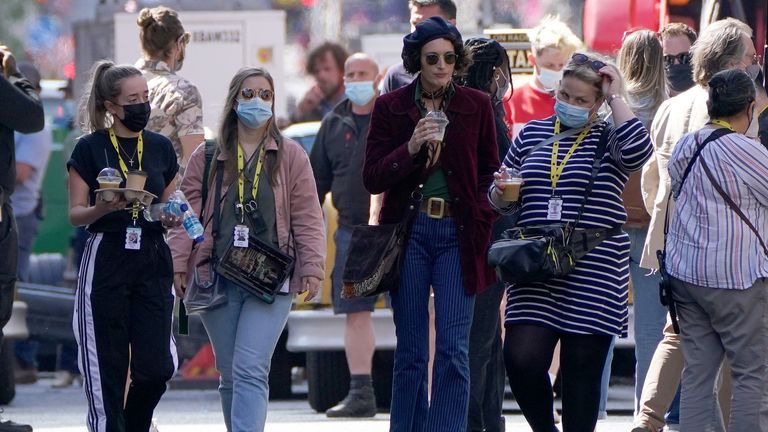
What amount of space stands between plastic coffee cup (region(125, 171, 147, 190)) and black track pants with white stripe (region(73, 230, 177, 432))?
33 cm

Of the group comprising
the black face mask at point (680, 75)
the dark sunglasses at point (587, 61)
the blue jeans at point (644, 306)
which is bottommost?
the blue jeans at point (644, 306)

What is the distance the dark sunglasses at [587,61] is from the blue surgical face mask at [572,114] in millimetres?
179

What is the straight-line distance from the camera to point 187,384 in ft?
42.0

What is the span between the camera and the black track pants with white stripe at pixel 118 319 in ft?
25.0

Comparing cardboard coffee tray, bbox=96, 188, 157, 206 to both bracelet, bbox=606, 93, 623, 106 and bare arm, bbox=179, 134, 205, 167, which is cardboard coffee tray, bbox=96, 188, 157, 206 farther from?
bracelet, bbox=606, 93, 623, 106

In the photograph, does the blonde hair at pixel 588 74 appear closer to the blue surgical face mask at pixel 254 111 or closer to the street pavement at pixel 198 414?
the blue surgical face mask at pixel 254 111

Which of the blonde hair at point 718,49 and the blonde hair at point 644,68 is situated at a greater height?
the blonde hair at point 718,49

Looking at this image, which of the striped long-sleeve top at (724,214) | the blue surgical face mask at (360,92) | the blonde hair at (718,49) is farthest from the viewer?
the blue surgical face mask at (360,92)

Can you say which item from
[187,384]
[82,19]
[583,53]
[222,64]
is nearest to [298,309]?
[187,384]

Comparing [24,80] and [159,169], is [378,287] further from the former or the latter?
[24,80]

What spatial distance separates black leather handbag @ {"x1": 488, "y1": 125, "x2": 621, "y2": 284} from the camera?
24.0ft

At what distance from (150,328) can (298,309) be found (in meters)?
3.30

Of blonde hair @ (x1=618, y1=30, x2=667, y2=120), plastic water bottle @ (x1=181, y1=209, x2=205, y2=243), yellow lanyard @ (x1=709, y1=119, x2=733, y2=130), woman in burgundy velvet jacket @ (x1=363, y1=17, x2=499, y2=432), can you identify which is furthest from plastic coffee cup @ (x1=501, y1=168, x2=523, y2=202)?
blonde hair @ (x1=618, y1=30, x2=667, y2=120)

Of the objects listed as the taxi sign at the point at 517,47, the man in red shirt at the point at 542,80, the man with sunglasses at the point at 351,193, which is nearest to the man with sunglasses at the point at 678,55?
the man in red shirt at the point at 542,80
